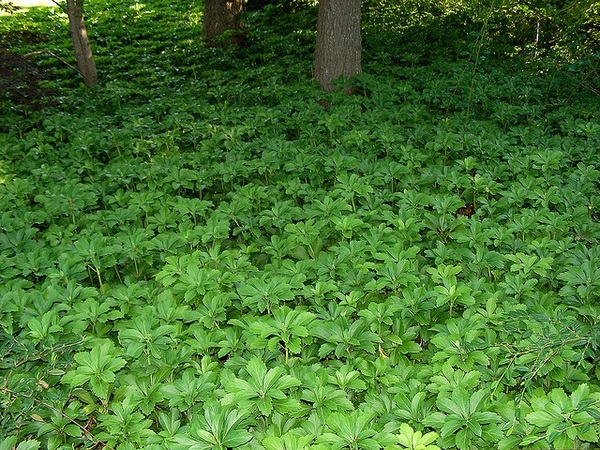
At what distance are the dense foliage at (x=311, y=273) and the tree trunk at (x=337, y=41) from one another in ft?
1.22

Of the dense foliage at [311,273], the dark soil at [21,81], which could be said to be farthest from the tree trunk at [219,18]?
the dense foliage at [311,273]

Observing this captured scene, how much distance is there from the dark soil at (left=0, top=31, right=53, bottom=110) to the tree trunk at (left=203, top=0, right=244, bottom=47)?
118 inches

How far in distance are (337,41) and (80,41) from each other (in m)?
3.77

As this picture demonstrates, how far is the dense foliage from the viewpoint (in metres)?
1.91

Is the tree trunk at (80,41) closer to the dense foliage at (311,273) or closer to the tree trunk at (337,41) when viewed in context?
the dense foliage at (311,273)

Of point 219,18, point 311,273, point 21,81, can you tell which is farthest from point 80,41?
point 311,273

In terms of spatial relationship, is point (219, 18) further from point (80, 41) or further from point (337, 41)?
point (337, 41)

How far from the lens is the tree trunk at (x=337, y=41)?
6.38 m

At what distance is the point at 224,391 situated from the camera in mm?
2043

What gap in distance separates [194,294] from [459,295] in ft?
4.29

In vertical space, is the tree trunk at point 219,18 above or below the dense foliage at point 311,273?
above

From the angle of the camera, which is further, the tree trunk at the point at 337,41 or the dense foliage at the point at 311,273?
the tree trunk at the point at 337,41

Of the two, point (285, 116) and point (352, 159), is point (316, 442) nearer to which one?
point (352, 159)

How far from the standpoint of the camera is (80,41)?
24.0 feet
